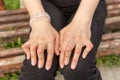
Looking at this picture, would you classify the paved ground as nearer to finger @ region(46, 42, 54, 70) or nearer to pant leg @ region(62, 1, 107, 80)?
pant leg @ region(62, 1, 107, 80)

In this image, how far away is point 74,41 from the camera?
2090 millimetres

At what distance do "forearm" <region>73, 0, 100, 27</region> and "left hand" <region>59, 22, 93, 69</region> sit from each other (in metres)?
0.05

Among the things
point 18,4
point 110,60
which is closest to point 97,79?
point 110,60

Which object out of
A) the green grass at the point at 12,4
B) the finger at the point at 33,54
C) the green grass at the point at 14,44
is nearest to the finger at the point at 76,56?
the finger at the point at 33,54

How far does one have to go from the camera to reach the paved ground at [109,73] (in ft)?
9.69

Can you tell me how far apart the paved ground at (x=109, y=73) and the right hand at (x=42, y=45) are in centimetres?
88

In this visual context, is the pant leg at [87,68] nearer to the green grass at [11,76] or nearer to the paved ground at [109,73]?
the paved ground at [109,73]

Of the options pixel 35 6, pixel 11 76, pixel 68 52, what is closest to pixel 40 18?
pixel 35 6

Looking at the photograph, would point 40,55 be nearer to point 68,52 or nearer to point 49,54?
point 49,54

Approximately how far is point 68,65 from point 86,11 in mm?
424

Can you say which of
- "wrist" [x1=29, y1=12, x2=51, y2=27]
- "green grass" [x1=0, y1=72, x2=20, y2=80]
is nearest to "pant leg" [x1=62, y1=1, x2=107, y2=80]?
"wrist" [x1=29, y1=12, x2=51, y2=27]

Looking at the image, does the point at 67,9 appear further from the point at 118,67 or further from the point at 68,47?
the point at 118,67

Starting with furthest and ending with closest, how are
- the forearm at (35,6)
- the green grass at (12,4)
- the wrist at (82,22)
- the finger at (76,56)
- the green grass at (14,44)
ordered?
1. the green grass at (12,4)
2. the green grass at (14,44)
3. the forearm at (35,6)
4. the wrist at (82,22)
5. the finger at (76,56)

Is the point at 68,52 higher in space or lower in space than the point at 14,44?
higher
